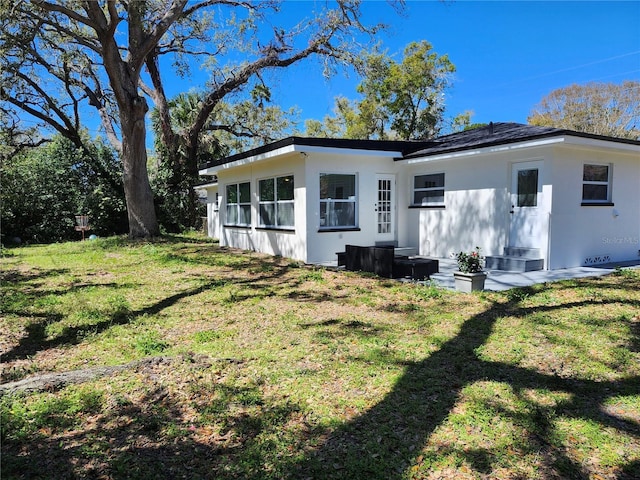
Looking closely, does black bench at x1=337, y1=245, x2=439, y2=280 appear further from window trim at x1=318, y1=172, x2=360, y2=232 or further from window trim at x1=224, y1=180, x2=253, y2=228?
window trim at x1=224, y1=180, x2=253, y2=228

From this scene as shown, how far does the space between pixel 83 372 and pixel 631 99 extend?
32698 millimetres

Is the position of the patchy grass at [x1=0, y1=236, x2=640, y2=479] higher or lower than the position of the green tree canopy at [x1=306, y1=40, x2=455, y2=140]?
lower

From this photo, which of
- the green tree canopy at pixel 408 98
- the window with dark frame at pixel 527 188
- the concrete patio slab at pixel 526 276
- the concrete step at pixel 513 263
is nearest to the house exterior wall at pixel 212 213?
the concrete patio slab at pixel 526 276

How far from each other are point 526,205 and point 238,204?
8580 mm

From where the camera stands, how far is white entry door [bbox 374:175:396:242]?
37.1 feet

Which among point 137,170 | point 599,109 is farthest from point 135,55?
point 599,109

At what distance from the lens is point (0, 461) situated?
8.50 ft

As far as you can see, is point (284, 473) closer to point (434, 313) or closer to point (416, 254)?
point (434, 313)

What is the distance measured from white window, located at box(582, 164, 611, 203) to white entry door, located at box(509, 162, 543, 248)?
3.69ft

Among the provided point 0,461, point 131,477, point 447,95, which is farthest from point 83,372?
point 447,95

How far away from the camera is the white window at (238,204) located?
43.8ft

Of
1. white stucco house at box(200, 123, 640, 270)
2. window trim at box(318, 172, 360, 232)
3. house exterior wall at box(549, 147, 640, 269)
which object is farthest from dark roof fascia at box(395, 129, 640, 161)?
window trim at box(318, 172, 360, 232)

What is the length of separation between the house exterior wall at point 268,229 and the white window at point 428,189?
11.0ft

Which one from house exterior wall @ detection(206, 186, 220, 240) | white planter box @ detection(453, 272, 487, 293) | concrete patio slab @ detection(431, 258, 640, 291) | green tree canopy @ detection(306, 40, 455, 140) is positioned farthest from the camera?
green tree canopy @ detection(306, 40, 455, 140)
